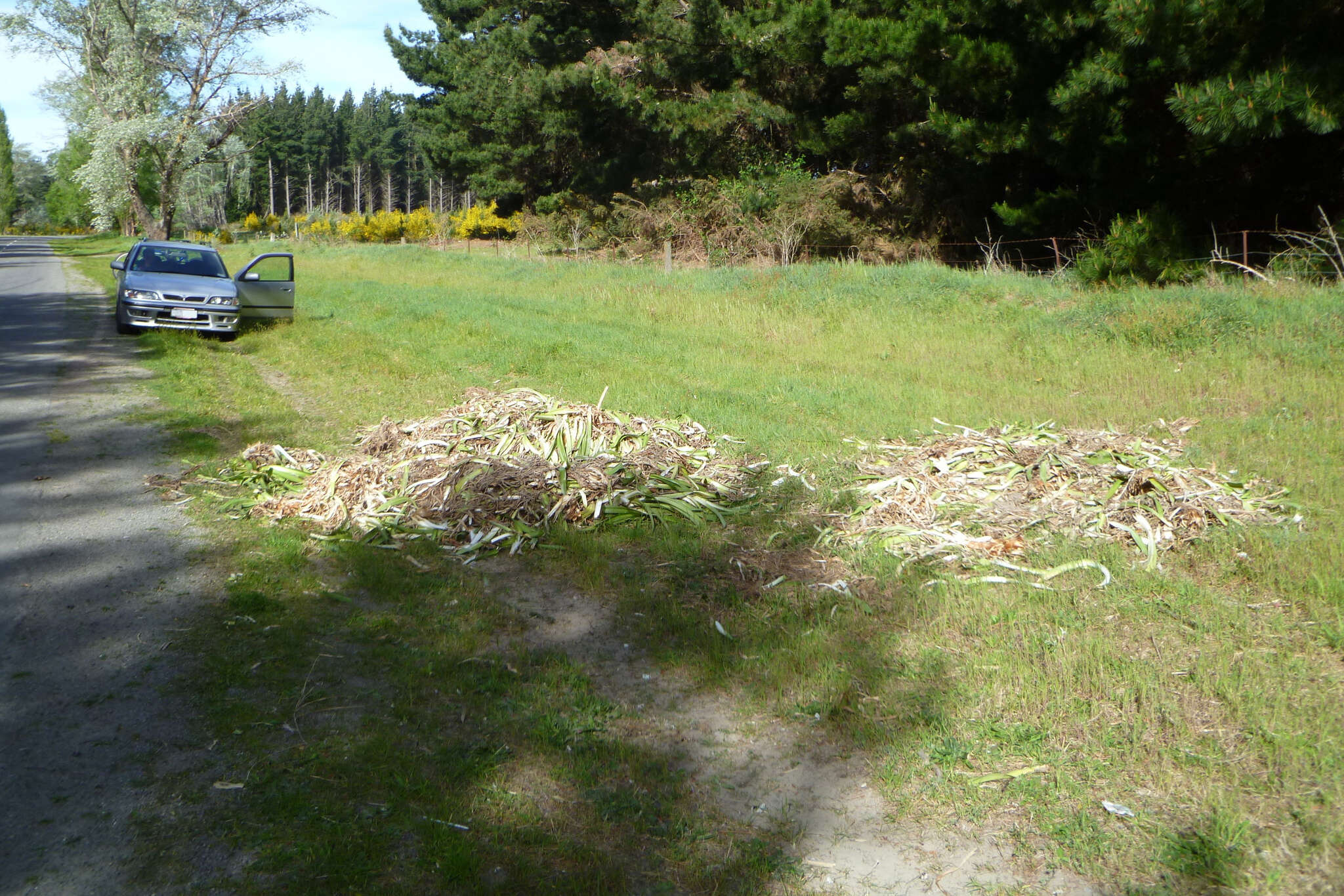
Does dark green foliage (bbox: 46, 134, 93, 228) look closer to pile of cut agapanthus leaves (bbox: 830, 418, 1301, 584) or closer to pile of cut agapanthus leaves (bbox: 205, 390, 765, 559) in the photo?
pile of cut agapanthus leaves (bbox: 205, 390, 765, 559)

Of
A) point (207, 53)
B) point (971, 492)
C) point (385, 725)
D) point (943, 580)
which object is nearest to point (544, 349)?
point (971, 492)

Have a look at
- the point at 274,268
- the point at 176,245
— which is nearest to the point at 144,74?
the point at 274,268

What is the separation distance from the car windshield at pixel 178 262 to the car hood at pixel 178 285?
0.25m

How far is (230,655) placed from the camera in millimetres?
4883

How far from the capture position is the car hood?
16109 millimetres

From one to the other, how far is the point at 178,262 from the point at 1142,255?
1679 cm

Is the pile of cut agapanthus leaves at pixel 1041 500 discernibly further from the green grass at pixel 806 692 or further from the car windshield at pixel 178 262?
the car windshield at pixel 178 262

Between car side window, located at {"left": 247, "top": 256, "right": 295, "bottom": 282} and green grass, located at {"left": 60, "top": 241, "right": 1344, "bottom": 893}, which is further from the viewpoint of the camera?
car side window, located at {"left": 247, "top": 256, "right": 295, "bottom": 282}

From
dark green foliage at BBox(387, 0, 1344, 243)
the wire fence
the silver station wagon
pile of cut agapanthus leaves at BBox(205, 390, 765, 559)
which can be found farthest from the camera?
the wire fence

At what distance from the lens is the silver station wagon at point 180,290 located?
16109mm

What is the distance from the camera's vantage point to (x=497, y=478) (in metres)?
7.07

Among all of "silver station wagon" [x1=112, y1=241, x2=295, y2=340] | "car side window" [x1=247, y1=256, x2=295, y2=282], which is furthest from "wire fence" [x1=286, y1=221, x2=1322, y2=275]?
"silver station wagon" [x1=112, y1=241, x2=295, y2=340]

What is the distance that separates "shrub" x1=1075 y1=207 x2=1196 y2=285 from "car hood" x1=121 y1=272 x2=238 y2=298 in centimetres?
1487

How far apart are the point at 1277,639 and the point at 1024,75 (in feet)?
56.2
